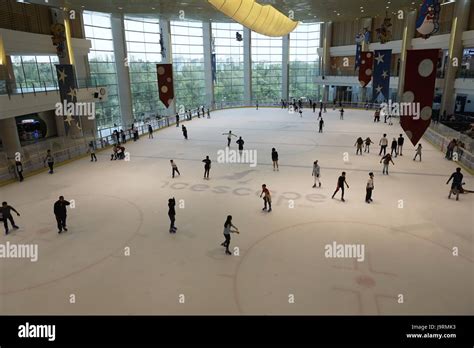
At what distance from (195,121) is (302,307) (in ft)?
90.0

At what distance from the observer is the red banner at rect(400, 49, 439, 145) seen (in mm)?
8516

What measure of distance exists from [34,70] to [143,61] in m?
13.4

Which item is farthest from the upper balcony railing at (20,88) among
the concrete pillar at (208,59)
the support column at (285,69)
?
the support column at (285,69)

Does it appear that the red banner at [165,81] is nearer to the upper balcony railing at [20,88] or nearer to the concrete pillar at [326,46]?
the upper balcony railing at [20,88]

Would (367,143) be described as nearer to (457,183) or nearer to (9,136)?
(457,183)

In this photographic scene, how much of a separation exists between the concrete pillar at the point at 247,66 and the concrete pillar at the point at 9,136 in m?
32.1

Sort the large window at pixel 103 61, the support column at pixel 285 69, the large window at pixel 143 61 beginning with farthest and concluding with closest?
1. the support column at pixel 285 69
2. the large window at pixel 143 61
3. the large window at pixel 103 61

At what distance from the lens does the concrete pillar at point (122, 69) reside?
103ft

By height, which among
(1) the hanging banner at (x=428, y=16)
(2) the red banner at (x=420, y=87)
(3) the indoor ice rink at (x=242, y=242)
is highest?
(1) the hanging banner at (x=428, y=16)

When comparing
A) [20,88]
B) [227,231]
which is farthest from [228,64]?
[227,231]

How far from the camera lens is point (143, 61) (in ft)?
122

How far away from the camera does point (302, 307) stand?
696 centimetres

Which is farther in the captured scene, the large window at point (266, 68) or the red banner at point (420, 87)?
the large window at point (266, 68)

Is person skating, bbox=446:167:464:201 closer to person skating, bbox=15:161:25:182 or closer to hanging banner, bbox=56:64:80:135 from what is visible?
hanging banner, bbox=56:64:80:135
